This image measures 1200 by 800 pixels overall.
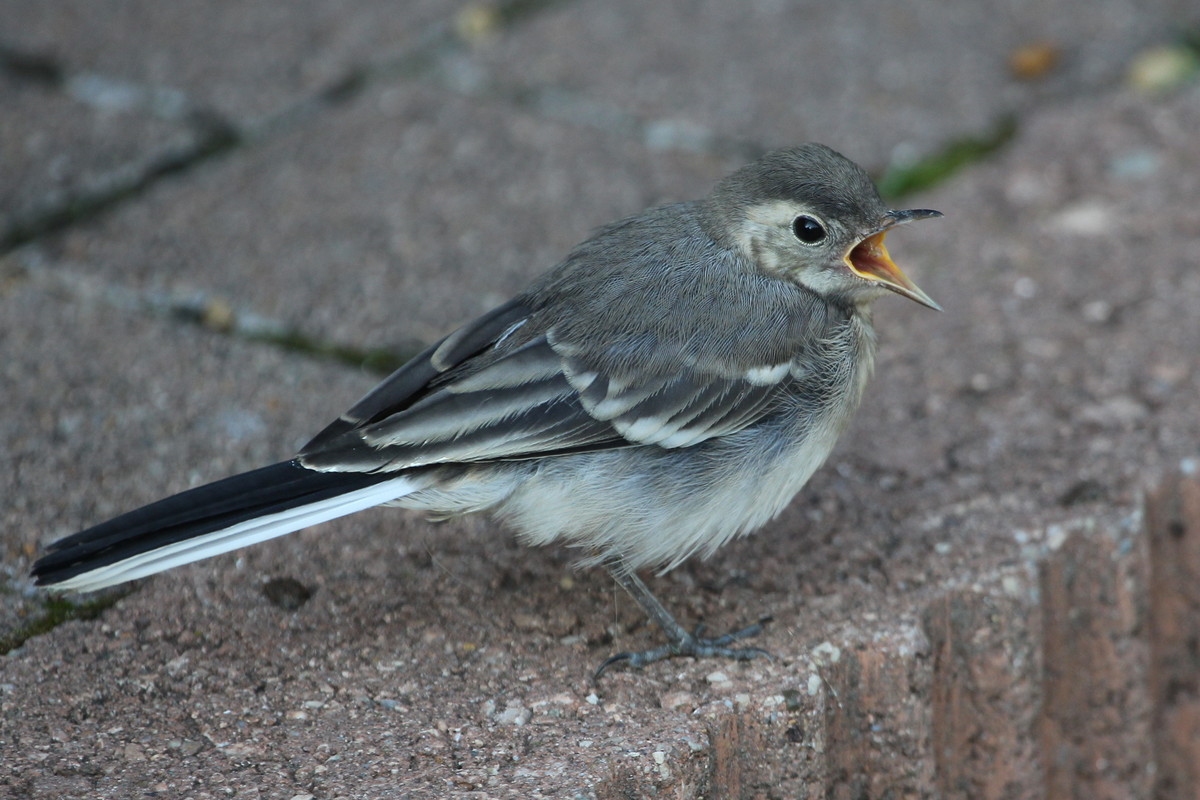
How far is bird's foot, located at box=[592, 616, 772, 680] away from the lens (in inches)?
125

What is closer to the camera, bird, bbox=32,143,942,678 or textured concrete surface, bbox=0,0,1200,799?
textured concrete surface, bbox=0,0,1200,799

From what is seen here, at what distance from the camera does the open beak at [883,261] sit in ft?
11.4

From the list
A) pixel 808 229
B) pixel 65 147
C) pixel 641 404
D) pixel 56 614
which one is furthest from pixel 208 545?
pixel 65 147

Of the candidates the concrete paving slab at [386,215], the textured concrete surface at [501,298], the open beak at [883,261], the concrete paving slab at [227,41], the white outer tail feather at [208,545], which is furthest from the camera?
the concrete paving slab at [227,41]

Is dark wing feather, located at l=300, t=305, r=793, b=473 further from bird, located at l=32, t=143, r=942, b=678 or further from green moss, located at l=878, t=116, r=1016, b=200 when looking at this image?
green moss, located at l=878, t=116, r=1016, b=200

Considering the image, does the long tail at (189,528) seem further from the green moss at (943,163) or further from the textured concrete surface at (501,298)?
the green moss at (943,163)

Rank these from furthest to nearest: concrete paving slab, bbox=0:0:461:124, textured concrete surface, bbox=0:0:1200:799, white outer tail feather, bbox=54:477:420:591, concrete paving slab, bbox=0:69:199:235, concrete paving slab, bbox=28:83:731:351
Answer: concrete paving slab, bbox=0:0:461:124 → concrete paving slab, bbox=0:69:199:235 → concrete paving slab, bbox=28:83:731:351 → textured concrete surface, bbox=0:0:1200:799 → white outer tail feather, bbox=54:477:420:591

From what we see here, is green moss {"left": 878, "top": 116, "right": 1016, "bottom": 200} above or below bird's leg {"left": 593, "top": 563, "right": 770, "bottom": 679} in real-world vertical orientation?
below

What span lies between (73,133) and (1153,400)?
413 cm

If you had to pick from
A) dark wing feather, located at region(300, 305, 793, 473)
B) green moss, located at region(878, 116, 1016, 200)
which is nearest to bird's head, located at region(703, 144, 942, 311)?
dark wing feather, located at region(300, 305, 793, 473)

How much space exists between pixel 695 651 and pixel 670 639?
→ 9 centimetres

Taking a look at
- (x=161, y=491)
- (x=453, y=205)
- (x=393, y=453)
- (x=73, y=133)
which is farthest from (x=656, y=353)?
(x=73, y=133)

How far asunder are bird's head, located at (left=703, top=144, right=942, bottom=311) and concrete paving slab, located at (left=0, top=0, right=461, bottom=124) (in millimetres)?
2793

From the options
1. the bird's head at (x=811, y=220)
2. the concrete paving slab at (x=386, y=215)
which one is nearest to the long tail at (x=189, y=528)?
the bird's head at (x=811, y=220)
